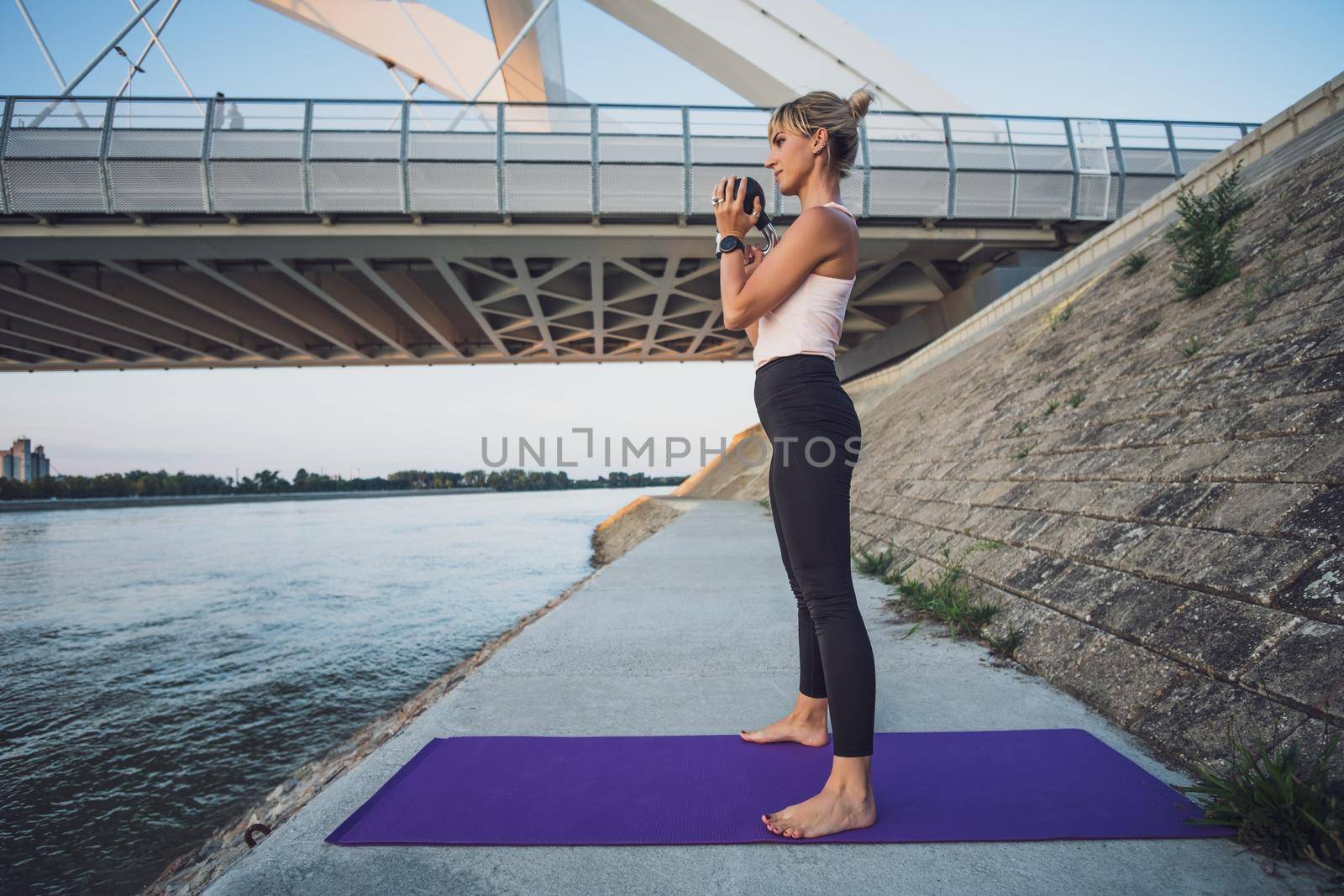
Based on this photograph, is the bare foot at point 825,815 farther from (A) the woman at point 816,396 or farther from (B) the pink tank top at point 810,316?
(B) the pink tank top at point 810,316

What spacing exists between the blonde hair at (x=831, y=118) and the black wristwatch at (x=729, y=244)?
0.39 metres

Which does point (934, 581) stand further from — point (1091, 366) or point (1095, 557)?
point (1091, 366)

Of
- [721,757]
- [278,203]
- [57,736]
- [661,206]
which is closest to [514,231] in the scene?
[661,206]

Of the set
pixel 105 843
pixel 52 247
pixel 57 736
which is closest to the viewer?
pixel 105 843

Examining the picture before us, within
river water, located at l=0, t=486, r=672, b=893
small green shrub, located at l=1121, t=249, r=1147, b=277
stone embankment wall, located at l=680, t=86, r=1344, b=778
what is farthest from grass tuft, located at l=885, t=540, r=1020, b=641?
small green shrub, located at l=1121, t=249, r=1147, b=277

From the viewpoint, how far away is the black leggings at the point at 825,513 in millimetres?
1843

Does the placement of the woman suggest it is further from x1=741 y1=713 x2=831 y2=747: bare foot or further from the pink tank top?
x1=741 y1=713 x2=831 y2=747: bare foot

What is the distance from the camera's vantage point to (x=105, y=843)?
11.5ft

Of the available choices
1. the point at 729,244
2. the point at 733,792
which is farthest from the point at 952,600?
the point at 729,244

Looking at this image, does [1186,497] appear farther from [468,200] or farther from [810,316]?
[468,200]

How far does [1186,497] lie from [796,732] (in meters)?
2.30

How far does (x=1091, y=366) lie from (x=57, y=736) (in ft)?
29.3

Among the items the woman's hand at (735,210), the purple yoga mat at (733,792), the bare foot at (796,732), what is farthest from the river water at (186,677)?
the woman's hand at (735,210)

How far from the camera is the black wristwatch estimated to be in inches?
81.2
